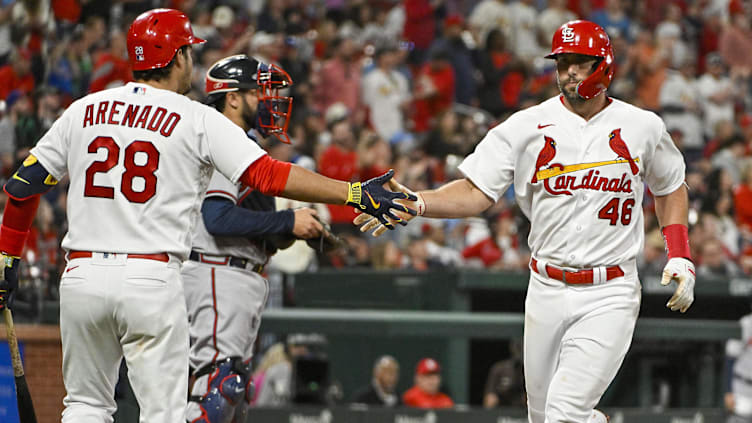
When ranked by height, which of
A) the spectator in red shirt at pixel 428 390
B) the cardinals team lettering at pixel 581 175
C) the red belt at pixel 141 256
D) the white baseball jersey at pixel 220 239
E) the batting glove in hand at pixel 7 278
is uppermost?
the cardinals team lettering at pixel 581 175

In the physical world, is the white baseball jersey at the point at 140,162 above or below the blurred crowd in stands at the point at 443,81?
below

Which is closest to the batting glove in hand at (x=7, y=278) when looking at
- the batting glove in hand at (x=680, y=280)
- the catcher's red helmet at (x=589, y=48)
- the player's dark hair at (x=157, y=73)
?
the player's dark hair at (x=157, y=73)

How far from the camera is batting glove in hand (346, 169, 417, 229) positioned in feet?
14.5

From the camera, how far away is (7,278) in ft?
15.4

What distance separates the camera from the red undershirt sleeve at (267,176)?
429cm

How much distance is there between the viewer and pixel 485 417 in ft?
25.5

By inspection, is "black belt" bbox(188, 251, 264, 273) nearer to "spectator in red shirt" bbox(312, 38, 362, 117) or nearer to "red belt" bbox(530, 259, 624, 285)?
"red belt" bbox(530, 259, 624, 285)

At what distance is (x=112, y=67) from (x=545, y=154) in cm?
585

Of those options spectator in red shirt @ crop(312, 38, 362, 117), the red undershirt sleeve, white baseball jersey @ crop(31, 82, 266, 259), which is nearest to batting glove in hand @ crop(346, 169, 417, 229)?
the red undershirt sleeve

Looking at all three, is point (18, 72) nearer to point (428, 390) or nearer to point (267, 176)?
point (267, 176)

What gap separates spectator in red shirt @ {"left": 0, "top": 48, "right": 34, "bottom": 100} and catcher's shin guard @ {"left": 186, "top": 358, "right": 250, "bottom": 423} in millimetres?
2696

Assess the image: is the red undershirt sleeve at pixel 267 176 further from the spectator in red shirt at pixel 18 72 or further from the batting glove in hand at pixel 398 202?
the spectator in red shirt at pixel 18 72

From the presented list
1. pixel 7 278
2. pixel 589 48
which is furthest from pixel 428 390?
pixel 7 278

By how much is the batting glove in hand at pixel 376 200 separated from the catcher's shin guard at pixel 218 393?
1.34 metres
